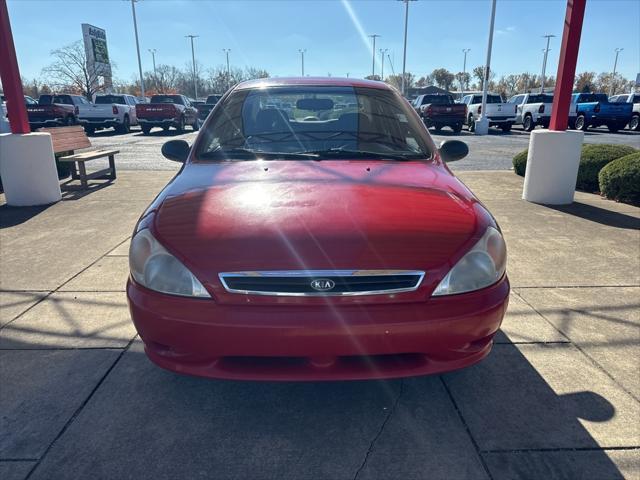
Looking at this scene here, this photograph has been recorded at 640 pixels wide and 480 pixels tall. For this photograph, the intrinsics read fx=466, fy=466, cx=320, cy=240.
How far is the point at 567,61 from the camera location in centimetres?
643

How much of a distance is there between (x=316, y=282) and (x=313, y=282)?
1 cm

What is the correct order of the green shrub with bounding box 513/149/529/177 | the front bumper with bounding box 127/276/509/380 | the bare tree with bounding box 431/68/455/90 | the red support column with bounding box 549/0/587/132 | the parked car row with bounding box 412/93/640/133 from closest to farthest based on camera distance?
the front bumper with bounding box 127/276/509/380 → the red support column with bounding box 549/0/587/132 → the green shrub with bounding box 513/149/529/177 → the parked car row with bounding box 412/93/640/133 → the bare tree with bounding box 431/68/455/90

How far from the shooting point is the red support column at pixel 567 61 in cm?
620

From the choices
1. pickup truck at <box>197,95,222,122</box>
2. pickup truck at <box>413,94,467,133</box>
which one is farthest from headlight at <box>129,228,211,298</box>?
pickup truck at <box>413,94,467,133</box>

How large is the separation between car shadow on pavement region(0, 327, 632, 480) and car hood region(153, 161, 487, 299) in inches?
29.1

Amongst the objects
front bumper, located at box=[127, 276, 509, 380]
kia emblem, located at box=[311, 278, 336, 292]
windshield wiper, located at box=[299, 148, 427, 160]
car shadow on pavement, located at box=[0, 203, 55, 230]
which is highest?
windshield wiper, located at box=[299, 148, 427, 160]

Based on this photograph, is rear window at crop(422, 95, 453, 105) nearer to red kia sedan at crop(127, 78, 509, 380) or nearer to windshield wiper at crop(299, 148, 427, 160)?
windshield wiper at crop(299, 148, 427, 160)

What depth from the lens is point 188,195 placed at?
2473 millimetres

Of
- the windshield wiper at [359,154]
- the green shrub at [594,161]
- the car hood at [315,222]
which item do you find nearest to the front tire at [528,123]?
the green shrub at [594,161]

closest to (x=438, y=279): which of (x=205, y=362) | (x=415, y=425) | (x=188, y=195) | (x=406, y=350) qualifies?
(x=406, y=350)

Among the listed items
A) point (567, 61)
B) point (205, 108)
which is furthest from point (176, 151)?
point (205, 108)

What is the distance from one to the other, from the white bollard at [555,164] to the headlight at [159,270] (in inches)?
244

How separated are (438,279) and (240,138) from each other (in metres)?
1.86

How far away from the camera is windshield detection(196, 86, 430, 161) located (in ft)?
10.3
